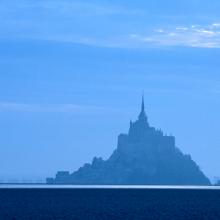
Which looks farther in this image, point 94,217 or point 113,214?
point 113,214

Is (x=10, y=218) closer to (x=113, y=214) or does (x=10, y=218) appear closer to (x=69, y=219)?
(x=69, y=219)

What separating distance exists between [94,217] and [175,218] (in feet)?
14.7

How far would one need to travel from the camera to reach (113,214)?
5950cm

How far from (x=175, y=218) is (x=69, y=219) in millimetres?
5712

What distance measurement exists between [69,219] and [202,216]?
7.96 m

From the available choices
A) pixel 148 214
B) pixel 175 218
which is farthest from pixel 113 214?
pixel 175 218

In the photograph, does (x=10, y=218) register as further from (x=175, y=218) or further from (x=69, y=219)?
(x=175, y=218)

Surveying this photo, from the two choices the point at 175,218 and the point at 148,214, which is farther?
the point at 148,214

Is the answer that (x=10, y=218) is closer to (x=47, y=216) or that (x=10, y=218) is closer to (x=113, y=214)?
(x=47, y=216)

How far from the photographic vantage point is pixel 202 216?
5675 centimetres

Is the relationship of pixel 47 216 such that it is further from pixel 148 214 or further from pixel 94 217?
pixel 148 214

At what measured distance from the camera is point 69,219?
53.3 metres

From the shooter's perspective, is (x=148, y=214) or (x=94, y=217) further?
(x=148, y=214)

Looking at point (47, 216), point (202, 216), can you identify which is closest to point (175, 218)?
point (202, 216)
